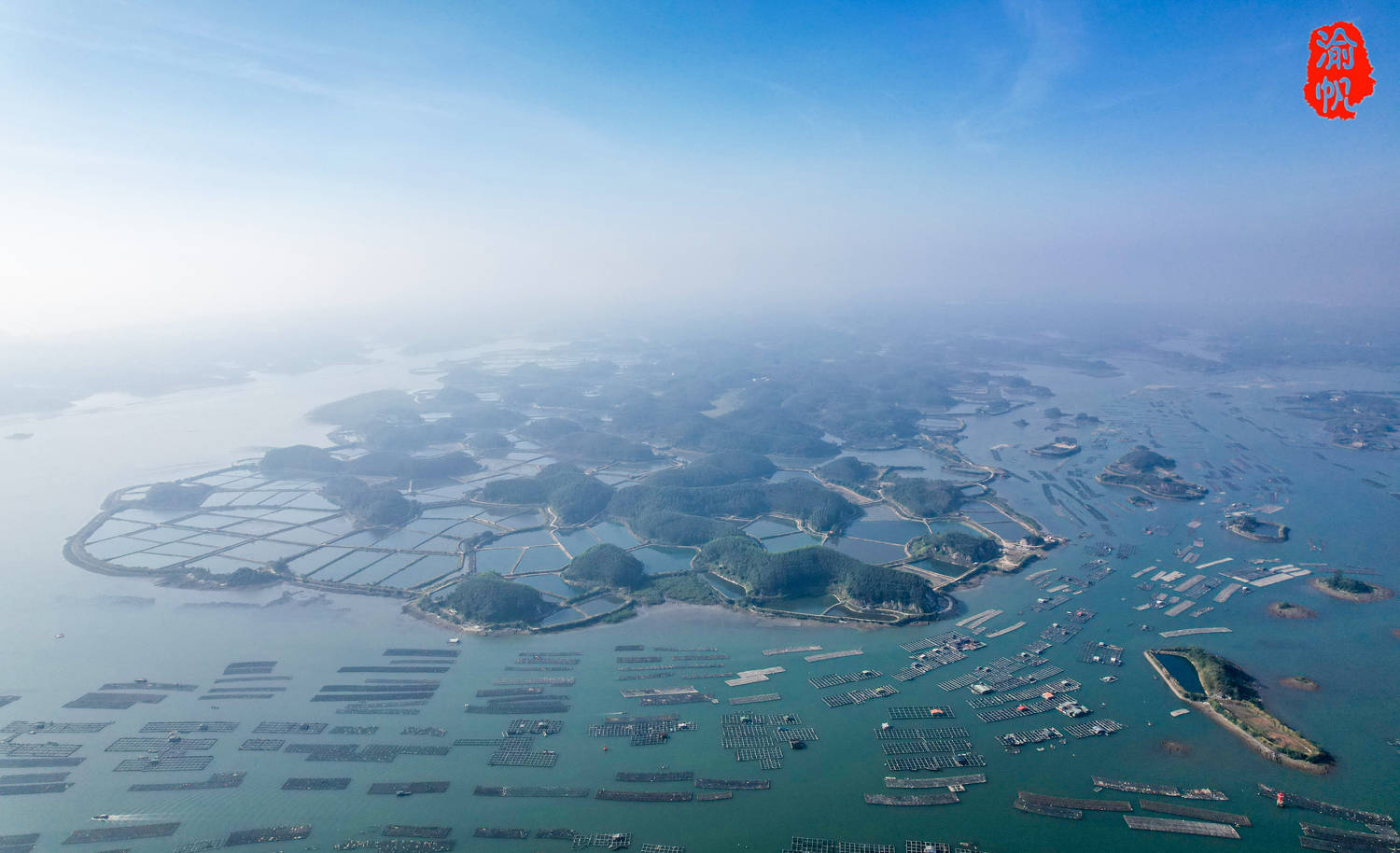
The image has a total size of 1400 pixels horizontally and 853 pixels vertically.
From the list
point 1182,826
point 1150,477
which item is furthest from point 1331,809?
point 1150,477

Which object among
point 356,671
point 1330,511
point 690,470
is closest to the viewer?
point 356,671

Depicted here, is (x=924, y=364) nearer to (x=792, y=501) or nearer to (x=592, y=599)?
(x=792, y=501)

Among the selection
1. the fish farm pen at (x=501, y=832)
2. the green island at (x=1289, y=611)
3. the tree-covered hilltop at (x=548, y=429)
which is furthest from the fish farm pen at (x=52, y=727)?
the green island at (x=1289, y=611)

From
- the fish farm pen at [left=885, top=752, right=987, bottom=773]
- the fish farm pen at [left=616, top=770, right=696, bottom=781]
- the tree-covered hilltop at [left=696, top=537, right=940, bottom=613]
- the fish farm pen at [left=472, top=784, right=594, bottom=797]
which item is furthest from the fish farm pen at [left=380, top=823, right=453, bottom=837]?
the tree-covered hilltop at [left=696, top=537, right=940, bottom=613]

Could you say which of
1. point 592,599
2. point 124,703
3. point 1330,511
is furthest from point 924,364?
point 124,703

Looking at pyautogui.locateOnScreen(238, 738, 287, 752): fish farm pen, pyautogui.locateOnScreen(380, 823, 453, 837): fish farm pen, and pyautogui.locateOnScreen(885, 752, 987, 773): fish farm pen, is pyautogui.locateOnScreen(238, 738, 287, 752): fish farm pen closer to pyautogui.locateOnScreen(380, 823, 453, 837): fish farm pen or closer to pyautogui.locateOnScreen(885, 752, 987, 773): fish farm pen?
pyautogui.locateOnScreen(380, 823, 453, 837): fish farm pen

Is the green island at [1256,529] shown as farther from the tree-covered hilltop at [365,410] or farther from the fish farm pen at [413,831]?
the tree-covered hilltop at [365,410]
